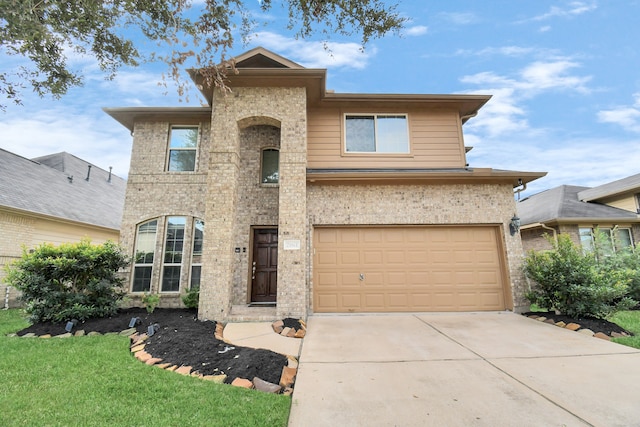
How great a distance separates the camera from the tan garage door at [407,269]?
22.5 ft

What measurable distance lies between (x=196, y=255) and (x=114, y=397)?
16.9 ft

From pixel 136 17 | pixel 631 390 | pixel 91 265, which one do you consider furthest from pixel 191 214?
pixel 631 390

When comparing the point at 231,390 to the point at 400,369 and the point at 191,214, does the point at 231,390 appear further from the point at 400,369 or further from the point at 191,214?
the point at 191,214

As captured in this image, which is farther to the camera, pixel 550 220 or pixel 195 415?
pixel 550 220

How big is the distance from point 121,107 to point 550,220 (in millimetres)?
14957

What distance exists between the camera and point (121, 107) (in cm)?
791

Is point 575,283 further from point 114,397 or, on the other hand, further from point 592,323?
point 114,397

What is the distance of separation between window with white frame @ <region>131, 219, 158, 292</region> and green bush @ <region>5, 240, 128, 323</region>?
106cm

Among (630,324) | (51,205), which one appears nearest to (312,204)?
(630,324)

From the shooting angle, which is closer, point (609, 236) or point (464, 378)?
point (464, 378)

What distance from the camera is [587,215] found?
10.3 metres

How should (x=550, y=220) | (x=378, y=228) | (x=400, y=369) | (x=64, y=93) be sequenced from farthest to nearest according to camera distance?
(x=550, y=220), (x=378, y=228), (x=64, y=93), (x=400, y=369)

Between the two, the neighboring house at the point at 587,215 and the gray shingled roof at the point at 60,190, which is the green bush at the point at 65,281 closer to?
the gray shingled roof at the point at 60,190

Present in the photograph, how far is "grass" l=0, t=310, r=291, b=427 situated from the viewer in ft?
8.21
